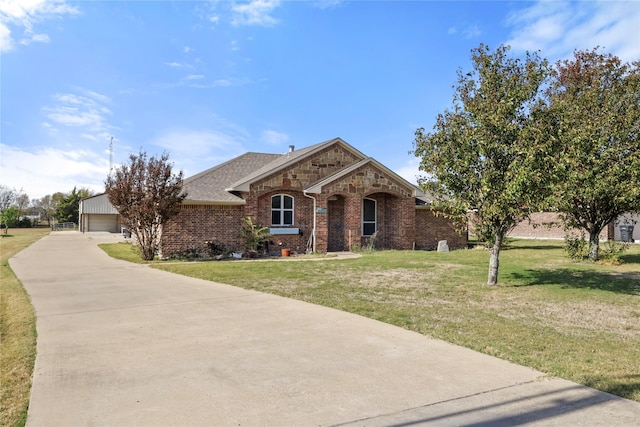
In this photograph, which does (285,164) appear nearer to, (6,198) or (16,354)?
(16,354)

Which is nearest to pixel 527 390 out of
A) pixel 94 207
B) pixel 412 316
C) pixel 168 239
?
pixel 412 316

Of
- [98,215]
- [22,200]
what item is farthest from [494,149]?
[22,200]

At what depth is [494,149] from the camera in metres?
10.5

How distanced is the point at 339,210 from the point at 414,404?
18.8 m

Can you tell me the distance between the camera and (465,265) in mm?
15938

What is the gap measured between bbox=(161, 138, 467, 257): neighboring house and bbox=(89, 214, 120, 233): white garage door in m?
36.0

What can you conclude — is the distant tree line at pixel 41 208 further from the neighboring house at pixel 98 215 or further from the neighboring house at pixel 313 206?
the neighboring house at pixel 313 206

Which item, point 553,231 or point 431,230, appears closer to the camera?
point 431,230

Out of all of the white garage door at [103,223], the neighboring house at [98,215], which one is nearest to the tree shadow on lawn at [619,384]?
the neighboring house at [98,215]

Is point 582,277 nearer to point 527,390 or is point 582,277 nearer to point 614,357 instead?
point 614,357

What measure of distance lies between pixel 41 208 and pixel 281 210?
331 ft

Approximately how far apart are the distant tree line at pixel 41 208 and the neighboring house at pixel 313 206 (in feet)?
142

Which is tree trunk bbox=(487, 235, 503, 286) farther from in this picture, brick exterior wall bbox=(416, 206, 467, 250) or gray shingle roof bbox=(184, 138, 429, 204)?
brick exterior wall bbox=(416, 206, 467, 250)

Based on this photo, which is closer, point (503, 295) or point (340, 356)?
point (340, 356)
